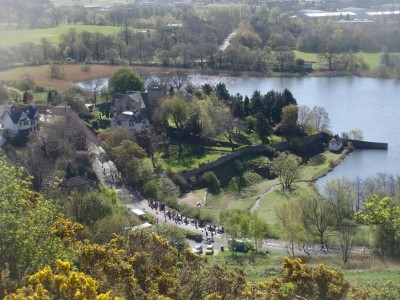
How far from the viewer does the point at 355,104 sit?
33.9m

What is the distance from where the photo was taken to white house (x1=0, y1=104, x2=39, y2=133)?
2328cm

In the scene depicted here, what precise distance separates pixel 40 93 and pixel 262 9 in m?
35.1

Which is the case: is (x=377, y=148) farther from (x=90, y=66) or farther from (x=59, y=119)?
(x=90, y=66)

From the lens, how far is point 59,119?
22969 millimetres

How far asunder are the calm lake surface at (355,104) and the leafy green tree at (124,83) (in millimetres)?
8624

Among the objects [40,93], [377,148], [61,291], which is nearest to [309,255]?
[61,291]

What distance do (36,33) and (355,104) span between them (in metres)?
24.6

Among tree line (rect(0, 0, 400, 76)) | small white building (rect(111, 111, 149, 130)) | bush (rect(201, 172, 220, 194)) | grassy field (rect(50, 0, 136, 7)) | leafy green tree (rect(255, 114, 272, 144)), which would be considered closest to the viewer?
bush (rect(201, 172, 220, 194))

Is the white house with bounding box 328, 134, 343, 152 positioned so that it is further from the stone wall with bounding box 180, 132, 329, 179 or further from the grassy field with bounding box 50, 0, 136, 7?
the grassy field with bounding box 50, 0, 136, 7

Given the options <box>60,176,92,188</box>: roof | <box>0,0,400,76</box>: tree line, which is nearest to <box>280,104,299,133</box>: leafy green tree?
<box>60,176,92,188</box>: roof

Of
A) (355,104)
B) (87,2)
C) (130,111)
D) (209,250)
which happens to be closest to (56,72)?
(130,111)

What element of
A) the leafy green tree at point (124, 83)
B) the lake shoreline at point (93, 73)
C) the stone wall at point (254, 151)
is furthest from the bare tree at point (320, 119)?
the lake shoreline at point (93, 73)

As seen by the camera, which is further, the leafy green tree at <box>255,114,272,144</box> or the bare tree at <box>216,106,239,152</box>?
the leafy green tree at <box>255,114,272,144</box>

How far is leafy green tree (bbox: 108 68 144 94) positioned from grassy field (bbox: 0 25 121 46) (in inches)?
497
